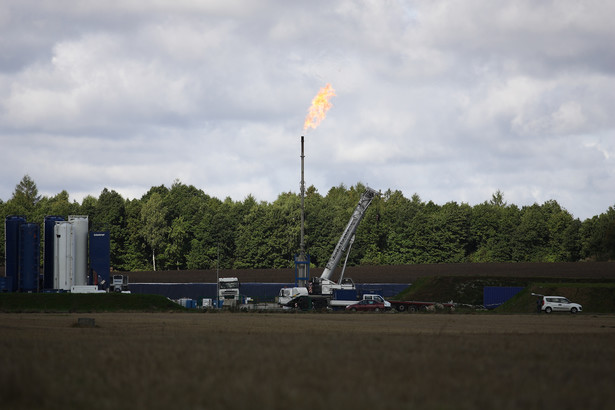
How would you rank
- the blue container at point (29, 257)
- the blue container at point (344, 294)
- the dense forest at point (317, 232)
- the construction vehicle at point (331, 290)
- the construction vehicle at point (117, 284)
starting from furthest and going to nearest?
the dense forest at point (317, 232) → the construction vehicle at point (117, 284) → the blue container at point (344, 294) → the construction vehicle at point (331, 290) → the blue container at point (29, 257)

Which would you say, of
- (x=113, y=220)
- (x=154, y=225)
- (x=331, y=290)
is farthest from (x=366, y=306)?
(x=113, y=220)

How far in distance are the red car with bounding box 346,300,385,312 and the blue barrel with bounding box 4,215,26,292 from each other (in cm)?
3040

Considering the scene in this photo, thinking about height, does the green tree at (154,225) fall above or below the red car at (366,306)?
above

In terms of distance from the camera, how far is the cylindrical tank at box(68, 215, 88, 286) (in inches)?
2948

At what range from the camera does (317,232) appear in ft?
480

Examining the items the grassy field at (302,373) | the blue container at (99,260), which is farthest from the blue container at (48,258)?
the grassy field at (302,373)

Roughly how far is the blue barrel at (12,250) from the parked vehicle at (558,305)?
152 feet

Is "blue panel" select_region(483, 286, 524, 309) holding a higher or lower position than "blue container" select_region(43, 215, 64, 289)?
lower

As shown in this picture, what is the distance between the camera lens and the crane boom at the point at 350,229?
7588cm

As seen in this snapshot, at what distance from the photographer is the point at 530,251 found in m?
139

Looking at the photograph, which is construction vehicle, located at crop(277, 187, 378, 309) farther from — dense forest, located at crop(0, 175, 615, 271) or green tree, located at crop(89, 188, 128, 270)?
green tree, located at crop(89, 188, 128, 270)

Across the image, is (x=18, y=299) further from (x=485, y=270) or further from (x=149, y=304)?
(x=485, y=270)

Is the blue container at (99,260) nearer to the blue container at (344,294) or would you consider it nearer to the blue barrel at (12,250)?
the blue barrel at (12,250)

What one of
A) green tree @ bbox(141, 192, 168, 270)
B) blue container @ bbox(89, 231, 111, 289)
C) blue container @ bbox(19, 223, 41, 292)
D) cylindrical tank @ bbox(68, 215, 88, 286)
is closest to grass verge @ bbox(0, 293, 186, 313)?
blue container @ bbox(19, 223, 41, 292)
